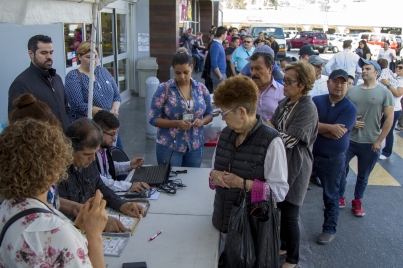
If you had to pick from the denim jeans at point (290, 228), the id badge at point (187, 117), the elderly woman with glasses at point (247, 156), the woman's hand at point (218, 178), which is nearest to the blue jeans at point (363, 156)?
the denim jeans at point (290, 228)

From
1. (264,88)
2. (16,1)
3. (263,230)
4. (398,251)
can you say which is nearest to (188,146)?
(264,88)

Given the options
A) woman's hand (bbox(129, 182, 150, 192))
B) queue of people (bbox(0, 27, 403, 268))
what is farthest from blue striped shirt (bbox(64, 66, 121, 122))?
woman's hand (bbox(129, 182, 150, 192))

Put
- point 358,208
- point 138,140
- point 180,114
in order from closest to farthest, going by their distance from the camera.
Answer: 1. point 180,114
2. point 358,208
3. point 138,140

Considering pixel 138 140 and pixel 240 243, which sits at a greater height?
pixel 240 243

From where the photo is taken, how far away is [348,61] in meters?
8.66

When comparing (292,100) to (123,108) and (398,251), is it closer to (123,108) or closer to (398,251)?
(398,251)

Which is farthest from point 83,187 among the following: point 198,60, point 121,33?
point 198,60

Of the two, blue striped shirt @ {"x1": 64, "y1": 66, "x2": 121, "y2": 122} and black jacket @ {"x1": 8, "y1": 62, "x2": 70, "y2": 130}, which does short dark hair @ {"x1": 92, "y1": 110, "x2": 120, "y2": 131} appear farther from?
blue striped shirt @ {"x1": 64, "y1": 66, "x2": 121, "y2": 122}

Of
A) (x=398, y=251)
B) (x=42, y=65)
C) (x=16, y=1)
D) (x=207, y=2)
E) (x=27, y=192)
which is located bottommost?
(x=398, y=251)

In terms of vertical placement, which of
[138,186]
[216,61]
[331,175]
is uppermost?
[216,61]

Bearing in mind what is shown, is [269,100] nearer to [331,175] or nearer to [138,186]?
[331,175]

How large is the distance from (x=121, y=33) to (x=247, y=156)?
8.76 meters

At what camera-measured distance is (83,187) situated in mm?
2602

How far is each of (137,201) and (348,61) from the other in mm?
7104
